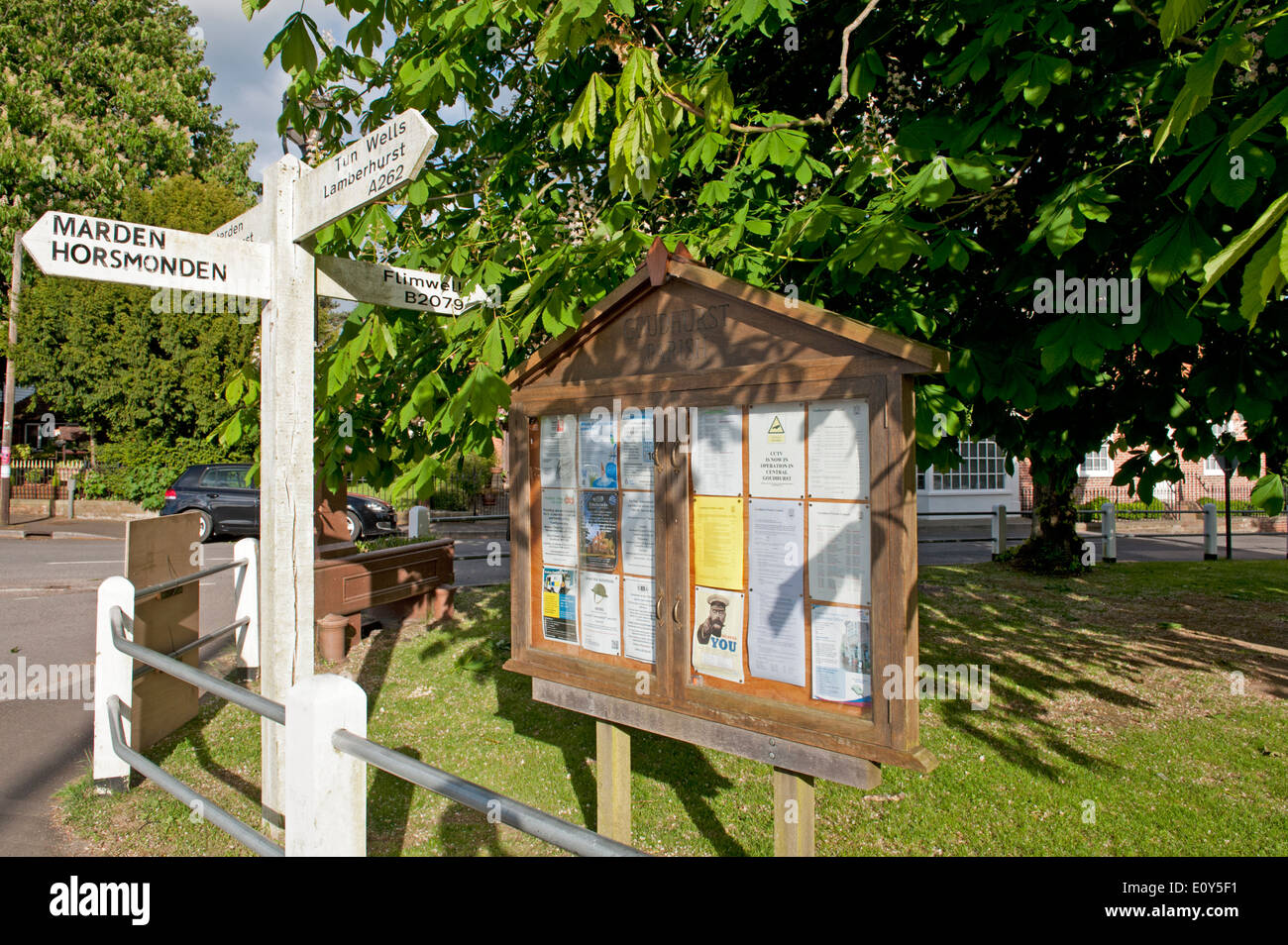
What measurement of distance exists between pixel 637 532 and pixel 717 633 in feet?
1.93

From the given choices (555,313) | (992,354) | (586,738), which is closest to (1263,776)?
(992,354)

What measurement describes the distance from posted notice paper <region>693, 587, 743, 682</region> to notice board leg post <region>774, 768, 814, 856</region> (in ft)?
1.39

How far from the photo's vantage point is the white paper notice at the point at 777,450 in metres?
3.08

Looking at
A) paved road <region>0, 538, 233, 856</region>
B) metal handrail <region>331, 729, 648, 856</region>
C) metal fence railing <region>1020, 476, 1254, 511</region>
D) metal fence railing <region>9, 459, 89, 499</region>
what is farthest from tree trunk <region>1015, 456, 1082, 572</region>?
metal fence railing <region>9, 459, 89, 499</region>

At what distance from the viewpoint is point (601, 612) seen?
3.68 metres

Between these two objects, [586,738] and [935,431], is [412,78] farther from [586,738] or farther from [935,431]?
[586,738]

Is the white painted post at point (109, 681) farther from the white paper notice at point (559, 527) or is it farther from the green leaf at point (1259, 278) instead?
the green leaf at point (1259, 278)

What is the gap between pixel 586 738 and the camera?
5.62 meters

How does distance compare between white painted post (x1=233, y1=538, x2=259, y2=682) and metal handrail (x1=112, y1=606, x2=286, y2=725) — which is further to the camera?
white painted post (x1=233, y1=538, x2=259, y2=682)

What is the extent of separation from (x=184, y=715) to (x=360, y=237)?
3.64m

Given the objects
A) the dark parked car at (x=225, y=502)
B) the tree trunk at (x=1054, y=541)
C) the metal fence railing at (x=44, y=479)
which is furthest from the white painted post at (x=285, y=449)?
the metal fence railing at (x=44, y=479)

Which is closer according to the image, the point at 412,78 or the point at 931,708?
the point at 412,78

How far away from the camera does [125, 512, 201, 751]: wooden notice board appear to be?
199 inches

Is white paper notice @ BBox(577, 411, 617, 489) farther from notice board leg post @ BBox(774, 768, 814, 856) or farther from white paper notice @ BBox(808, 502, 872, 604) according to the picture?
notice board leg post @ BBox(774, 768, 814, 856)
